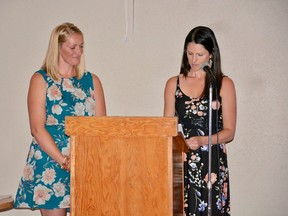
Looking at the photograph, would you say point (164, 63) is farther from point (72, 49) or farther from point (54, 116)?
point (54, 116)

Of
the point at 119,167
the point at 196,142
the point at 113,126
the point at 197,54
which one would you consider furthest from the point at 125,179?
the point at 197,54

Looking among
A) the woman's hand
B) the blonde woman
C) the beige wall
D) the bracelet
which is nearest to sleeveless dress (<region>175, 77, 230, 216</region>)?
the woman's hand

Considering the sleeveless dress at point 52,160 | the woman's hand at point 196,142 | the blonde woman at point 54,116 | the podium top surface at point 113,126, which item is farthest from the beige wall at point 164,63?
the podium top surface at point 113,126

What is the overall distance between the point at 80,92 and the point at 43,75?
250mm

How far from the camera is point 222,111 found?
319cm

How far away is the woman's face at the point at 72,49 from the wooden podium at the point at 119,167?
3.46 feet

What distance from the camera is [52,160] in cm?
302

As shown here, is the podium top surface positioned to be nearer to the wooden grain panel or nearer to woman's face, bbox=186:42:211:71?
the wooden grain panel

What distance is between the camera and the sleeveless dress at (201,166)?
3029mm

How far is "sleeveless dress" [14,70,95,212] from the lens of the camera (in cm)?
300

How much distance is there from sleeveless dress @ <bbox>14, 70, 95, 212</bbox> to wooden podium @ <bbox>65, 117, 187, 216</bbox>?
82 centimetres

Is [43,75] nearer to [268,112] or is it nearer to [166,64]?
[166,64]

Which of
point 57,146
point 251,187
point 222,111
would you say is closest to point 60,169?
point 57,146

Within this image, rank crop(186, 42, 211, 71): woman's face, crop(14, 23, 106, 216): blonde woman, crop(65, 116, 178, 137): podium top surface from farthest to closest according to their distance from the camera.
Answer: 1. crop(186, 42, 211, 71): woman's face
2. crop(14, 23, 106, 216): blonde woman
3. crop(65, 116, 178, 137): podium top surface
